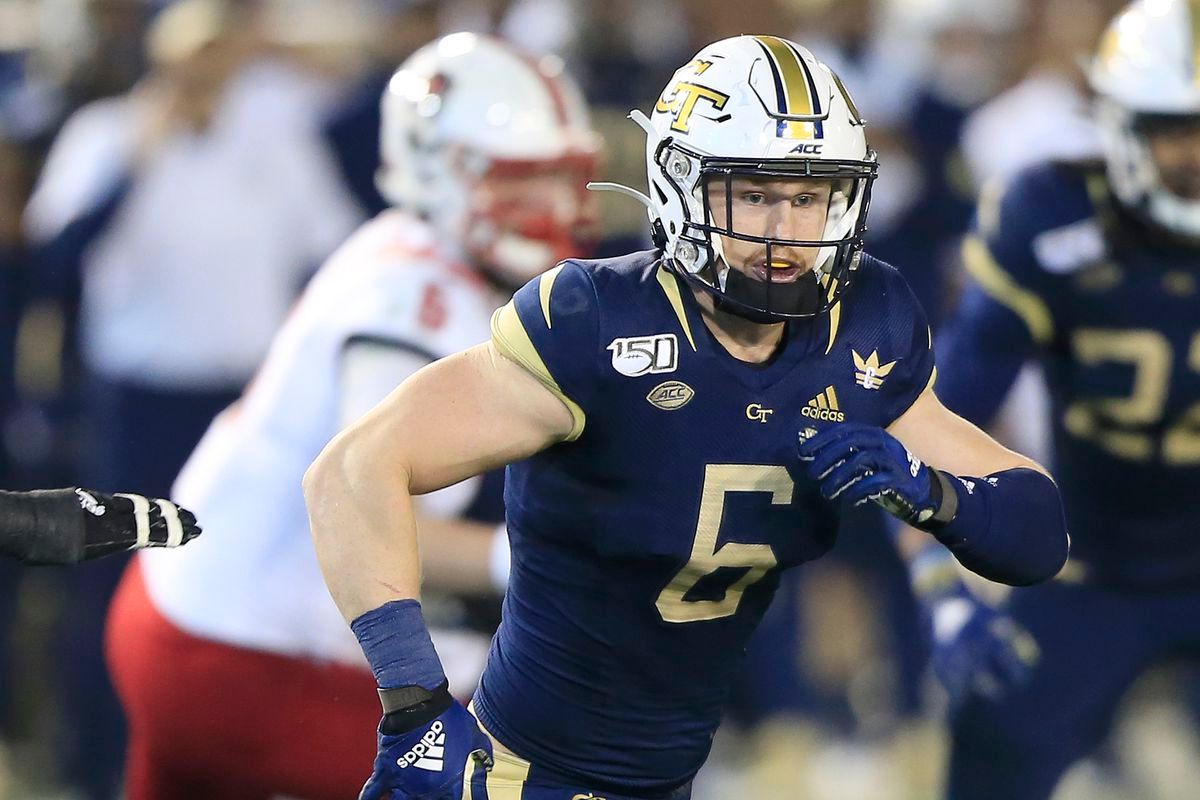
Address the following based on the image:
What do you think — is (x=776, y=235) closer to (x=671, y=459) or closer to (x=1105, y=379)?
(x=671, y=459)

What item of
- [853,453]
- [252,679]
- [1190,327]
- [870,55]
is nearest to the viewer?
[853,453]

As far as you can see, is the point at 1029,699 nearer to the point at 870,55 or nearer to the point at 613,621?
the point at 613,621

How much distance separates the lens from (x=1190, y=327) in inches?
175

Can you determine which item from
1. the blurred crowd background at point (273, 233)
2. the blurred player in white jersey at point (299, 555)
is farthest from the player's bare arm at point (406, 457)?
the blurred crowd background at point (273, 233)

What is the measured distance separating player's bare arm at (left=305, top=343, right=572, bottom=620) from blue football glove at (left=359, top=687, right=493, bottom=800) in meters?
0.17

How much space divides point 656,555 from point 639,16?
160 inches

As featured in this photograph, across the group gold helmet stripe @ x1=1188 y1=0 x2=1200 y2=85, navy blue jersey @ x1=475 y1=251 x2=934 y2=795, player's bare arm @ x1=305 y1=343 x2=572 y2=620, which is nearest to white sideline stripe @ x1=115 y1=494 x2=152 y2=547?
player's bare arm @ x1=305 y1=343 x2=572 y2=620

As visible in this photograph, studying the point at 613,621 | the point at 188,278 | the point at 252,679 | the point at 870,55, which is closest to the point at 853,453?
the point at 613,621

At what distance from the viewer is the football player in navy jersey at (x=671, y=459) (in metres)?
3.01

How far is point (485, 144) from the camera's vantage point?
173 inches

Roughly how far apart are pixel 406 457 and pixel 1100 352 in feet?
6.42

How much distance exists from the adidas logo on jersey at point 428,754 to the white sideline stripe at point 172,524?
45 centimetres

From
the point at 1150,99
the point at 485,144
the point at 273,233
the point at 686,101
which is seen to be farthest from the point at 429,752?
the point at 273,233

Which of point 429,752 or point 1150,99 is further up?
point 1150,99
